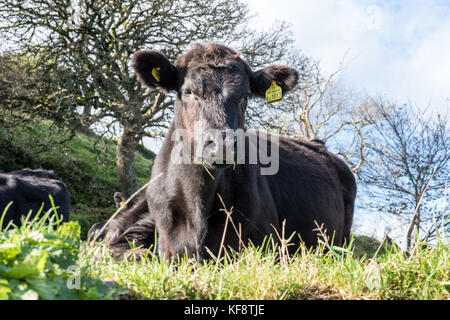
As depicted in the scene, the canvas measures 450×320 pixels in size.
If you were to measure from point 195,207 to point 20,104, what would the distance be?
13.2 metres

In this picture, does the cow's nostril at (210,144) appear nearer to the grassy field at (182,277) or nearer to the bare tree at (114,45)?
the grassy field at (182,277)

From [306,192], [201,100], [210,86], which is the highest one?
[210,86]

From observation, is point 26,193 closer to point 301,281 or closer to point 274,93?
point 274,93

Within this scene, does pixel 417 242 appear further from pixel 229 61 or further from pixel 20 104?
pixel 20 104

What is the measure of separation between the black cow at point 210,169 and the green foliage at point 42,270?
2.04 metres

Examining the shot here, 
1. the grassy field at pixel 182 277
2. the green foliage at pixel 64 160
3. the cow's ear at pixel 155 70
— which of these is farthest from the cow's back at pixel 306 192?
the green foliage at pixel 64 160

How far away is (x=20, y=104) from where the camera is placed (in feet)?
52.3

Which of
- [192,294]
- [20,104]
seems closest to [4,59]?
[20,104]

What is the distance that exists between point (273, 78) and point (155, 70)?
1577 mm

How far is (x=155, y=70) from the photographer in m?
5.62

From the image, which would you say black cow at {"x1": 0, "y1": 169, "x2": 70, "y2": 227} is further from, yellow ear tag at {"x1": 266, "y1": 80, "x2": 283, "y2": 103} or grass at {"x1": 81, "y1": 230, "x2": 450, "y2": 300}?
grass at {"x1": 81, "y1": 230, "x2": 450, "y2": 300}

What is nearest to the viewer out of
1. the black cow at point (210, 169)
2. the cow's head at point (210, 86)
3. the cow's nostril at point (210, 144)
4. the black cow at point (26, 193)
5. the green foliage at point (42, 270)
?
the green foliage at point (42, 270)

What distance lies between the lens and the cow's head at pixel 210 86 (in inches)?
174

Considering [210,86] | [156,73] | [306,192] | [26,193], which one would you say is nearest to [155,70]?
[156,73]
